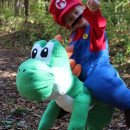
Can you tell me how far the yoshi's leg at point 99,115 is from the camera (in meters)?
2.08

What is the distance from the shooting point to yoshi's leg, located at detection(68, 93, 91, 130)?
1.83m

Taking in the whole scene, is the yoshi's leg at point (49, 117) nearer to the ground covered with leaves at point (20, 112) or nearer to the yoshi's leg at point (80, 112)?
the yoshi's leg at point (80, 112)

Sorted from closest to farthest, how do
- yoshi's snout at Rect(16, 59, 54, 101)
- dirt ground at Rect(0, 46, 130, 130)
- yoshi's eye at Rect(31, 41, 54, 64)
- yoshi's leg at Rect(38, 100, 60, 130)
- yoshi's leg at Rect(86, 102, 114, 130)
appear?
yoshi's snout at Rect(16, 59, 54, 101) → yoshi's eye at Rect(31, 41, 54, 64) → yoshi's leg at Rect(86, 102, 114, 130) → yoshi's leg at Rect(38, 100, 60, 130) → dirt ground at Rect(0, 46, 130, 130)

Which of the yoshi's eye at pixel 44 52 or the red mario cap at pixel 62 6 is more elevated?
the red mario cap at pixel 62 6

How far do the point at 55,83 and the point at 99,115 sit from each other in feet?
1.94

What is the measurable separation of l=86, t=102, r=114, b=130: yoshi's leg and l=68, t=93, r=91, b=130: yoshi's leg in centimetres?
22

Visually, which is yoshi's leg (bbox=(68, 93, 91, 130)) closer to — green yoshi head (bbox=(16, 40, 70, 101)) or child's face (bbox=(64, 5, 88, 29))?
green yoshi head (bbox=(16, 40, 70, 101))

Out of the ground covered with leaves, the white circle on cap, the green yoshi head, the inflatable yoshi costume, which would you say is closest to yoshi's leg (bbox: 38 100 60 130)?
the inflatable yoshi costume

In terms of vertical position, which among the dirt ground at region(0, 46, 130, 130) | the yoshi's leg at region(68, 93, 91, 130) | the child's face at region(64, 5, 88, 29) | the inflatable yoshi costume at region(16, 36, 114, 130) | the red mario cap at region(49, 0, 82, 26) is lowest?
the dirt ground at region(0, 46, 130, 130)

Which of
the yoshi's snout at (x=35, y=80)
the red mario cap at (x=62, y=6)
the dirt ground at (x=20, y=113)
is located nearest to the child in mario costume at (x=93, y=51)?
the red mario cap at (x=62, y=6)

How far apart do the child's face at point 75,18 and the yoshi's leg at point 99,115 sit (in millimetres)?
679

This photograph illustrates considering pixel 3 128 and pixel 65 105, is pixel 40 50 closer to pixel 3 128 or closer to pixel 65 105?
pixel 65 105

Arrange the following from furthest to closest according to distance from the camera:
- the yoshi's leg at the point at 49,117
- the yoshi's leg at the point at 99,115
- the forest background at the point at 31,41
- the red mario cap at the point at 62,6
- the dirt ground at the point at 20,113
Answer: the forest background at the point at 31,41
the dirt ground at the point at 20,113
the yoshi's leg at the point at 49,117
the yoshi's leg at the point at 99,115
the red mario cap at the point at 62,6

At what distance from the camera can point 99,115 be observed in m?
2.10
